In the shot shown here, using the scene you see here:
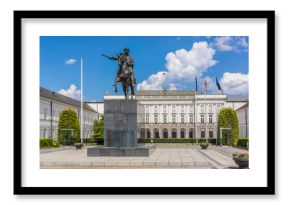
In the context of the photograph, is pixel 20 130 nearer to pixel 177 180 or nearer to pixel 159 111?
pixel 177 180

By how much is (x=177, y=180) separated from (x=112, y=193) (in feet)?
4.13

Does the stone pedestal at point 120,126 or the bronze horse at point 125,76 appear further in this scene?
the stone pedestal at point 120,126

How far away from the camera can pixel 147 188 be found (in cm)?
696

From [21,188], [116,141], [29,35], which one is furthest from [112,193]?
[116,141]

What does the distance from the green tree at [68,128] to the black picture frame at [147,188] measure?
26049 mm

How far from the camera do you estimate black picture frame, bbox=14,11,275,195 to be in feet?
22.7

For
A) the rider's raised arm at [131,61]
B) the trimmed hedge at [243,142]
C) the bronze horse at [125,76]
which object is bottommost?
the trimmed hedge at [243,142]

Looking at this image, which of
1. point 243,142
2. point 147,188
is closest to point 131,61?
point 147,188

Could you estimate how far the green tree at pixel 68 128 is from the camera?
33.4 meters

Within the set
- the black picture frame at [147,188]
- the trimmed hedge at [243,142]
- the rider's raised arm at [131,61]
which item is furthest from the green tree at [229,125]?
the black picture frame at [147,188]

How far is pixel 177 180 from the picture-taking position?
7070mm

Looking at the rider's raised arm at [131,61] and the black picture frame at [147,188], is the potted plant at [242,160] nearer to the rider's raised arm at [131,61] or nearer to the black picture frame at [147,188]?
the black picture frame at [147,188]

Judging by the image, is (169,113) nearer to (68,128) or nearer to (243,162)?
(68,128)

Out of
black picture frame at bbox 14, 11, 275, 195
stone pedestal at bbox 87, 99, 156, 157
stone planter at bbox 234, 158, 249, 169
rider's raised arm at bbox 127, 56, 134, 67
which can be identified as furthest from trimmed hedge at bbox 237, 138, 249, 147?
black picture frame at bbox 14, 11, 275, 195
